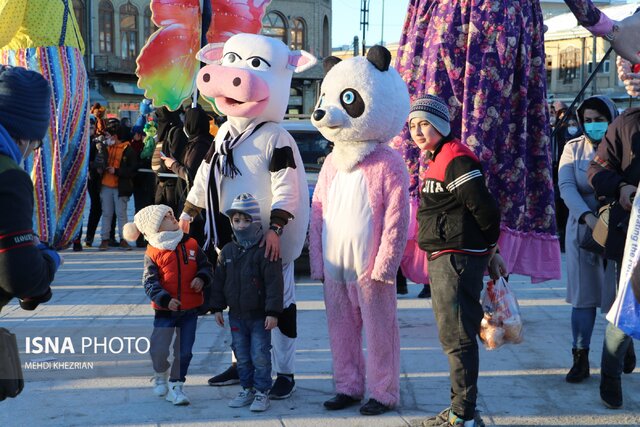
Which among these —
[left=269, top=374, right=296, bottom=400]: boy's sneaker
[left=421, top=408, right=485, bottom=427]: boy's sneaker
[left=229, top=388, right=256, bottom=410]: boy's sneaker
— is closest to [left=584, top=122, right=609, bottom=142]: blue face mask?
[left=421, top=408, right=485, bottom=427]: boy's sneaker

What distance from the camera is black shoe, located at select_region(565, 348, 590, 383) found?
17.6 ft

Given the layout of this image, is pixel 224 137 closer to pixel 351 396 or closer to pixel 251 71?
pixel 251 71

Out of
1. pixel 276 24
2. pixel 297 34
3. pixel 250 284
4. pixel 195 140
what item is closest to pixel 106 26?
pixel 276 24

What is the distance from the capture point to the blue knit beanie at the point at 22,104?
10.1ft

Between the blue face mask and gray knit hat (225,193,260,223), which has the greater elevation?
the blue face mask

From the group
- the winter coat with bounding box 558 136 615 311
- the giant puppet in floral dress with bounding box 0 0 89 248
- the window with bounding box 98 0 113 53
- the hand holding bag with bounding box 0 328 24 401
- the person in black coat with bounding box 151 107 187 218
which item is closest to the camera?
the hand holding bag with bounding box 0 328 24 401

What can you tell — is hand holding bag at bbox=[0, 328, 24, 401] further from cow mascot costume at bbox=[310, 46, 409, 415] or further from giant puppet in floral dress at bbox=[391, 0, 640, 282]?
giant puppet in floral dress at bbox=[391, 0, 640, 282]

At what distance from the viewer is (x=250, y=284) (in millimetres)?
4891

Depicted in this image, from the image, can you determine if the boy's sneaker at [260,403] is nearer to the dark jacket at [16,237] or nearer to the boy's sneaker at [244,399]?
the boy's sneaker at [244,399]

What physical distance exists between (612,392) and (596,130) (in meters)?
1.60

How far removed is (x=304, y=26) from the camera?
150ft

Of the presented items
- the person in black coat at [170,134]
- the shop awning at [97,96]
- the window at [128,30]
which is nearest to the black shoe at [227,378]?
the person in black coat at [170,134]

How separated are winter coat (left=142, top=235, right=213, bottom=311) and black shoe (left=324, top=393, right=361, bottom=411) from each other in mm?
919

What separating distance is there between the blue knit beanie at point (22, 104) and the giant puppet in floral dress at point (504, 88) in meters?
3.20
